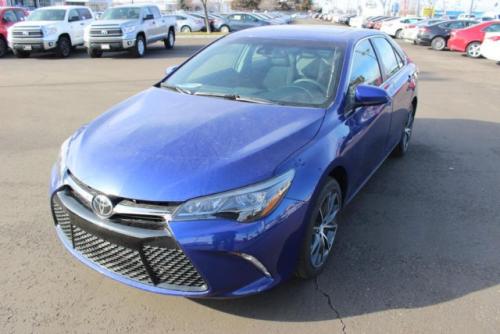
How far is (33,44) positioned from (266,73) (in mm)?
14792

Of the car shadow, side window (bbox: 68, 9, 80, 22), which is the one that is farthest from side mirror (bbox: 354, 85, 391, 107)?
side window (bbox: 68, 9, 80, 22)

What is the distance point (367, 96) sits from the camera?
3.59 meters

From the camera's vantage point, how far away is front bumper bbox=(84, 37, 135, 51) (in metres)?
16.3

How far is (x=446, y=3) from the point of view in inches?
2606

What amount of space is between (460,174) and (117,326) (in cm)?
434

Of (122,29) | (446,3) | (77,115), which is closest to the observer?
(77,115)

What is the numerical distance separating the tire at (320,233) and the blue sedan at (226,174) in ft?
0.04

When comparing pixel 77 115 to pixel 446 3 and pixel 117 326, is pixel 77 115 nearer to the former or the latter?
pixel 117 326

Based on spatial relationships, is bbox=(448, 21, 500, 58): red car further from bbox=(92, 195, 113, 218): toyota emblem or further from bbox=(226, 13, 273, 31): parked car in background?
bbox=(92, 195, 113, 218): toyota emblem

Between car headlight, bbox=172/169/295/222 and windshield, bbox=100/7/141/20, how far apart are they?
16577 mm

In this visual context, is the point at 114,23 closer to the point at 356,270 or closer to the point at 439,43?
the point at 356,270

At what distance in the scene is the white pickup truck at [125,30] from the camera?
16.3m

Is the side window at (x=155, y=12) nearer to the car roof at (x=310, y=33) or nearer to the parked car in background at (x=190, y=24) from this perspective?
the parked car in background at (x=190, y=24)

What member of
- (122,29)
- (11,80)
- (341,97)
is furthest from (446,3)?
(341,97)
